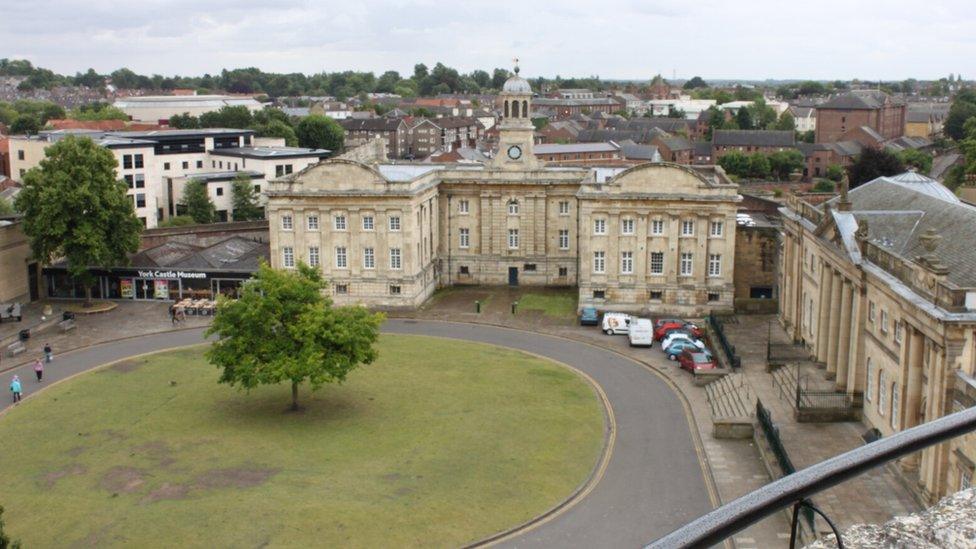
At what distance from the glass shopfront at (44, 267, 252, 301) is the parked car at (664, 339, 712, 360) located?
99.2ft

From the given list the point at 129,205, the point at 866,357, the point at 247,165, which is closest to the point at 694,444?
the point at 866,357

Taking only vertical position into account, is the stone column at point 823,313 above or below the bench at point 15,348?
above

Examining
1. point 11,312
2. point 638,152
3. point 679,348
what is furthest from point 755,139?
point 11,312

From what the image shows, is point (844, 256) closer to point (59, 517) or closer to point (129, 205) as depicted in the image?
point (59, 517)

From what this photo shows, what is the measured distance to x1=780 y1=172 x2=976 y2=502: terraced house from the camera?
95.0 feet

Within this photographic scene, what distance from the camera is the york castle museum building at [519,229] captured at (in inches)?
2425

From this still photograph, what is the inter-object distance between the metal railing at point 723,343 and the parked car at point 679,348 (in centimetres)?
94

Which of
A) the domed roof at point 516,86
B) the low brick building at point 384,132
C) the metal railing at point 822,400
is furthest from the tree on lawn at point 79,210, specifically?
Answer: the low brick building at point 384,132

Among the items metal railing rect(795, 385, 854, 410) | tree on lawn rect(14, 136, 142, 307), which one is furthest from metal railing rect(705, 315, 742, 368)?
tree on lawn rect(14, 136, 142, 307)

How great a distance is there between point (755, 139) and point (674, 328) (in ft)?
Result: 355

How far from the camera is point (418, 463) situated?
1416 inches

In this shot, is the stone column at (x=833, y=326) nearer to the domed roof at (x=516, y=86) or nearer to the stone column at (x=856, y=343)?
the stone column at (x=856, y=343)

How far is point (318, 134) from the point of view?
14000 centimetres

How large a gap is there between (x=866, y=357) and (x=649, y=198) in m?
24.4
